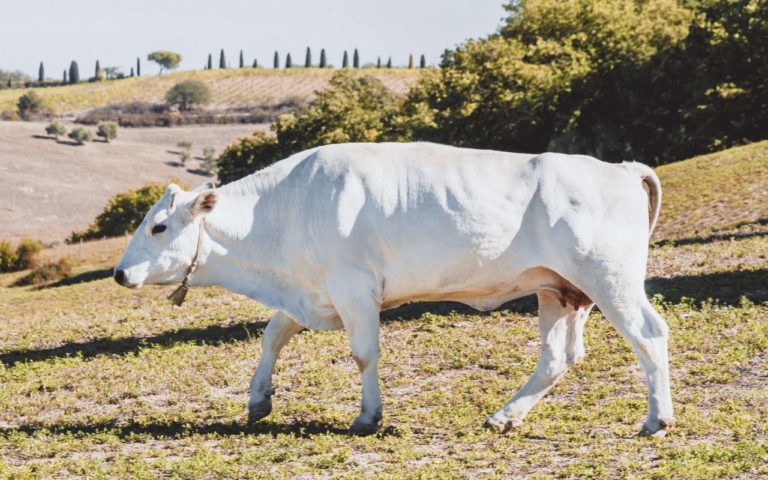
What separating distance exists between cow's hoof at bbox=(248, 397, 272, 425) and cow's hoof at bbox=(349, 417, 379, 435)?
102cm

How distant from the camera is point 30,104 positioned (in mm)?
172625

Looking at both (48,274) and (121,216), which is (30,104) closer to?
(121,216)

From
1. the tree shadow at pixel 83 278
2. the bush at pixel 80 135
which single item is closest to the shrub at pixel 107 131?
the bush at pixel 80 135

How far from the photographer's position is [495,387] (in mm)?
11000

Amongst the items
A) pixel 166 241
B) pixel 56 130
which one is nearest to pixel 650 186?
pixel 166 241

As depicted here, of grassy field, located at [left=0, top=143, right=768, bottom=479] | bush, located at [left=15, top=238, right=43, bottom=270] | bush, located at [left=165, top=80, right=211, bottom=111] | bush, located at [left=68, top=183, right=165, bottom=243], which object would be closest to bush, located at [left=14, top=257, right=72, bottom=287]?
bush, located at [left=15, top=238, right=43, bottom=270]

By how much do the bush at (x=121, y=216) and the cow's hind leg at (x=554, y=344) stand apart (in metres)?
66.7

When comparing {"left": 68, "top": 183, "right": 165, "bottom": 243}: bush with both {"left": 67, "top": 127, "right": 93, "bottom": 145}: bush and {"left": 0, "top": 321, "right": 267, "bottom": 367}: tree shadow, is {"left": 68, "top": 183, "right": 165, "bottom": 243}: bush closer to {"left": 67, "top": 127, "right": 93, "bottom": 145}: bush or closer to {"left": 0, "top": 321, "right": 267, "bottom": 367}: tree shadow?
{"left": 0, "top": 321, "right": 267, "bottom": 367}: tree shadow

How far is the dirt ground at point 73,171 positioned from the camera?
110625 mm

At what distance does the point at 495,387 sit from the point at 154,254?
375 centimetres

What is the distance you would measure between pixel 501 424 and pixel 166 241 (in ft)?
11.1

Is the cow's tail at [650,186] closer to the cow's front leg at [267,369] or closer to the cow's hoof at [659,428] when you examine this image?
the cow's hoof at [659,428]

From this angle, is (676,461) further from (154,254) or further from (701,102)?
(701,102)

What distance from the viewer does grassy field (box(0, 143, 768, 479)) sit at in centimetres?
827
